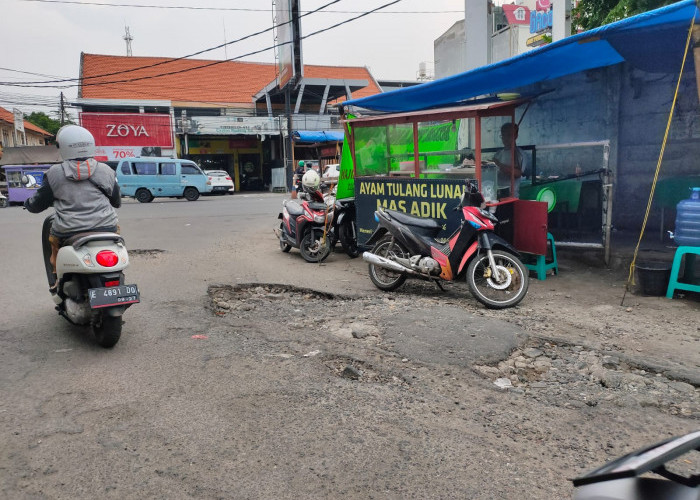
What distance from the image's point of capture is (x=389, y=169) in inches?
334

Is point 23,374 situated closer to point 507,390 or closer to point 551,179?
point 507,390

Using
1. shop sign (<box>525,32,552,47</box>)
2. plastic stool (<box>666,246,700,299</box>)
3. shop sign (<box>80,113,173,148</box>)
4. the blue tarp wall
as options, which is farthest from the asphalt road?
shop sign (<box>80,113,173,148</box>)

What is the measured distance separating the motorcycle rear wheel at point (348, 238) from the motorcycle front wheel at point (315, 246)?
14.0 inches

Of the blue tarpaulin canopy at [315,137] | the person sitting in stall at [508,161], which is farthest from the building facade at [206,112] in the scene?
the person sitting in stall at [508,161]

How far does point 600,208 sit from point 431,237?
2.96 meters

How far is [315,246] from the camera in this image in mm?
8281

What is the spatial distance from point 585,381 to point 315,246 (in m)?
5.23

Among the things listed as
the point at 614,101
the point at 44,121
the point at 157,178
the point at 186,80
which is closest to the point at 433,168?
the point at 614,101

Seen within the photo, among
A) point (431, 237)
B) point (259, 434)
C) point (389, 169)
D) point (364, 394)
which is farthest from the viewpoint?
point (389, 169)

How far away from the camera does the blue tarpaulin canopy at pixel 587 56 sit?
5.05 meters

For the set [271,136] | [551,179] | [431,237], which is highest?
[271,136]

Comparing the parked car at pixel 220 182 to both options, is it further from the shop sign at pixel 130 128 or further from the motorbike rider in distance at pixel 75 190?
the motorbike rider in distance at pixel 75 190

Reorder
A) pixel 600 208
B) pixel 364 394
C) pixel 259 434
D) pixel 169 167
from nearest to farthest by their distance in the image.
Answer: pixel 259 434 < pixel 364 394 < pixel 600 208 < pixel 169 167

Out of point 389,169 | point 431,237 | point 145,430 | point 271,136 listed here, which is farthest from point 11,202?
point 145,430
